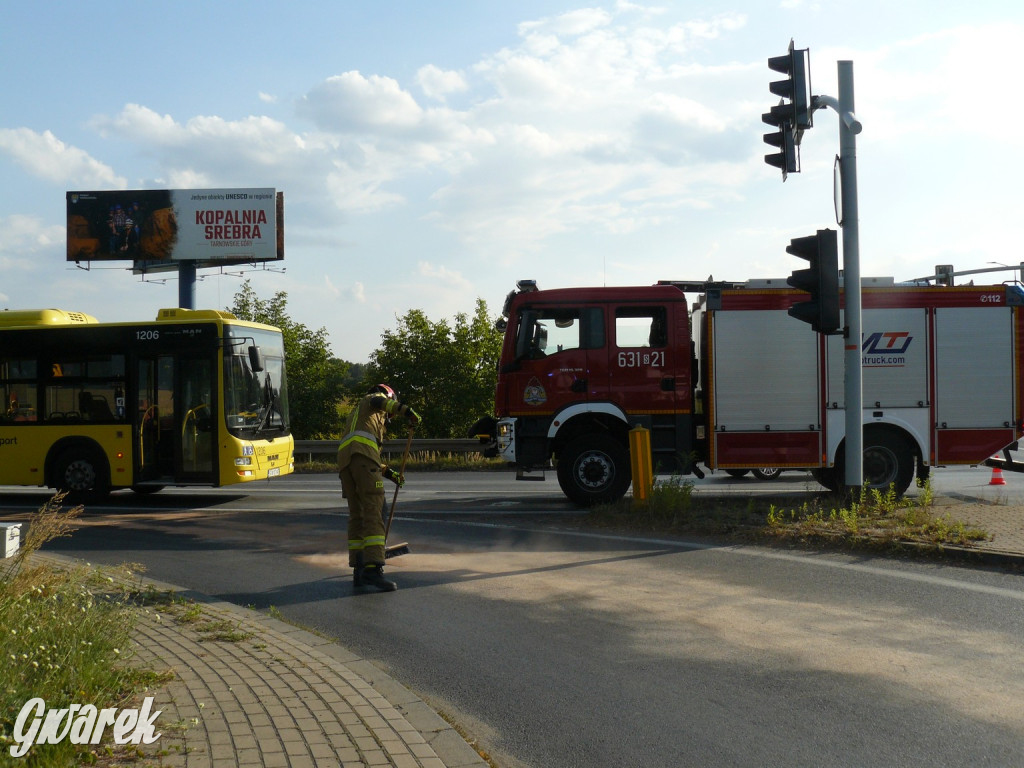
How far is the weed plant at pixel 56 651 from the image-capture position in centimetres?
404

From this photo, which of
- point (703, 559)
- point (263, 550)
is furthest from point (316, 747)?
point (263, 550)

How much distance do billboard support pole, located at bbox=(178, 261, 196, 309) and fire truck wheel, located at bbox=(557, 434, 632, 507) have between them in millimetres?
30665

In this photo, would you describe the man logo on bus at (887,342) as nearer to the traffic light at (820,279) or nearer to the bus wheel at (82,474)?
the traffic light at (820,279)

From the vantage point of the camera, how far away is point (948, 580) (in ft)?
26.7

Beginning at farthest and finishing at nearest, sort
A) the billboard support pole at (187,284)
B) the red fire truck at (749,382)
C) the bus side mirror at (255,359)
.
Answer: the billboard support pole at (187,284), the bus side mirror at (255,359), the red fire truck at (749,382)

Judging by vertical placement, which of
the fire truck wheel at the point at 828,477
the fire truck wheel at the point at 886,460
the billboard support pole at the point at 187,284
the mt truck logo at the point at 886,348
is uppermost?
the billboard support pole at the point at 187,284

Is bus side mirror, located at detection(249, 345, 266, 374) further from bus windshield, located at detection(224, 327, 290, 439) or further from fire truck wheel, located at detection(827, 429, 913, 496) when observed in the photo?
fire truck wheel, located at detection(827, 429, 913, 496)

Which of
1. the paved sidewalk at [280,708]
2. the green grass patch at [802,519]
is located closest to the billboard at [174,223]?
the green grass patch at [802,519]

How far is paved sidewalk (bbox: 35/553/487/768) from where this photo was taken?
13.6 feet

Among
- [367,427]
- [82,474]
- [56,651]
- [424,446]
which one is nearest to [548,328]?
[367,427]

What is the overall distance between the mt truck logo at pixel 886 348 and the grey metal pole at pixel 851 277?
6.50ft

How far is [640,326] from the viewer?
13312 millimetres

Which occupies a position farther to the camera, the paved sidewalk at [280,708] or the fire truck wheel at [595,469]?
the fire truck wheel at [595,469]

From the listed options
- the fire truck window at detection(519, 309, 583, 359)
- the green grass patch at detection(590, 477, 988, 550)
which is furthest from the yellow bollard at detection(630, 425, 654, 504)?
the fire truck window at detection(519, 309, 583, 359)
